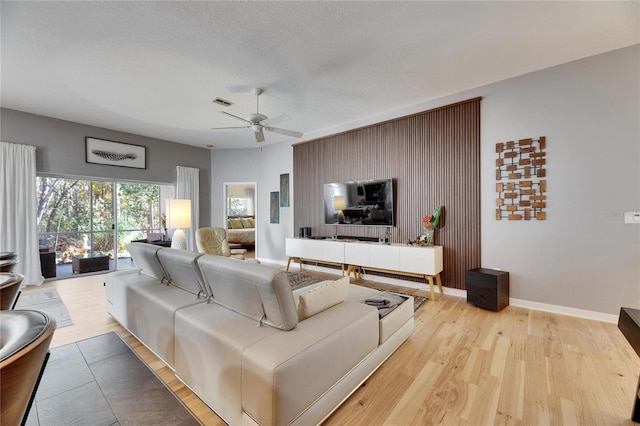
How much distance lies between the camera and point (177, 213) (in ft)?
13.6

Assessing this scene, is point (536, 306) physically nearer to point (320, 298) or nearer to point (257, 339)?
point (320, 298)

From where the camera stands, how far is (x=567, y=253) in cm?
308

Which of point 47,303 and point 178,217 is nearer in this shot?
point 47,303

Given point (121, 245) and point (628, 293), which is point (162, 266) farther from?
point (628, 293)

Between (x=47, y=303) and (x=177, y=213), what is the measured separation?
6.37 feet

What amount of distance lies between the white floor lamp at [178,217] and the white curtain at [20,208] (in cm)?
252

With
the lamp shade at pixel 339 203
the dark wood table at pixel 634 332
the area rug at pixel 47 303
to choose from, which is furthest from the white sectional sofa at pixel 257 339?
the lamp shade at pixel 339 203

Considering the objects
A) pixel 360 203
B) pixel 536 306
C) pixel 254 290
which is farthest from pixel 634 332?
pixel 360 203

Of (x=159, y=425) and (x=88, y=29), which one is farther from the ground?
(x=88, y=29)

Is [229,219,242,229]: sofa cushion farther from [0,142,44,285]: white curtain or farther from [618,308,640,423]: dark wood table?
[618,308,640,423]: dark wood table

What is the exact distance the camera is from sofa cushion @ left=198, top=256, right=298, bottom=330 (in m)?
1.49

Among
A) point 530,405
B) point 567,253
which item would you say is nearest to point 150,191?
point 530,405

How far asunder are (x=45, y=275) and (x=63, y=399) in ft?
14.4

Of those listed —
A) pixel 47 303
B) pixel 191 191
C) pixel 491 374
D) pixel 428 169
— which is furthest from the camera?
pixel 191 191
